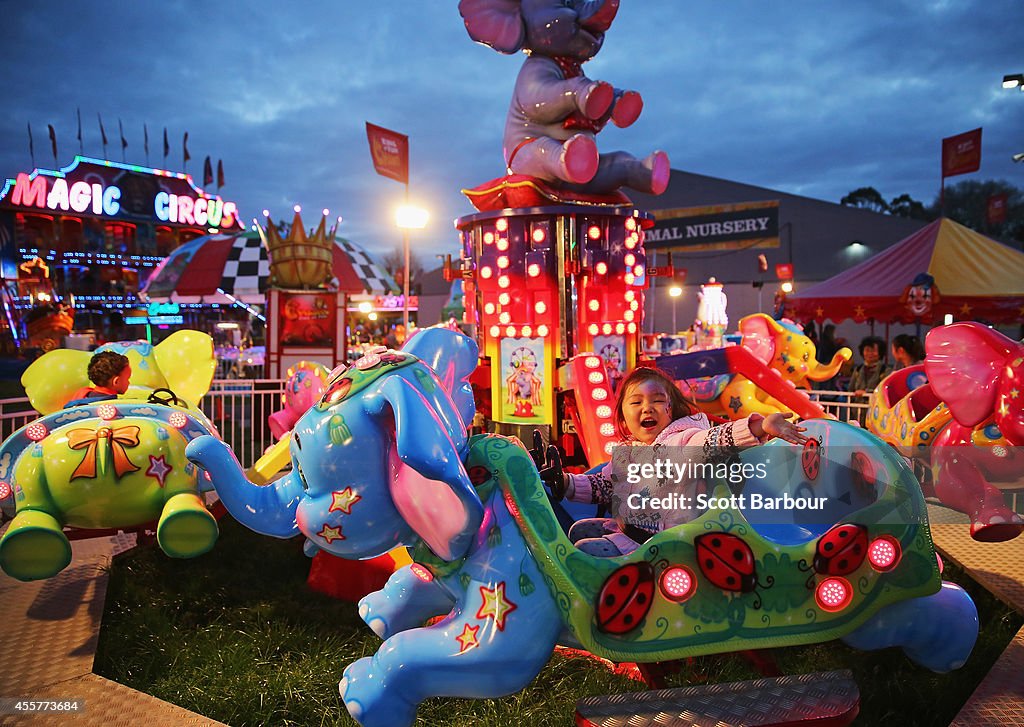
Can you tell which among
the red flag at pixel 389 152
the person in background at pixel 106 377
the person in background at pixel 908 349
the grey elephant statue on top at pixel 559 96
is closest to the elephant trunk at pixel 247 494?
the person in background at pixel 106 377

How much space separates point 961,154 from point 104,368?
1449 centimetres

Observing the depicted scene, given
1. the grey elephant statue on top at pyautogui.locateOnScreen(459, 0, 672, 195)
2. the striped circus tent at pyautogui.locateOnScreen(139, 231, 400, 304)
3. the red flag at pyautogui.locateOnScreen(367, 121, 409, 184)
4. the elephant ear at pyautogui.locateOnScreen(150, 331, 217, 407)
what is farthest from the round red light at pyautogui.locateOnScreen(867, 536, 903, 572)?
the striped circus tent at pyautogui.locateOnScreen(139, 231, 400, 304)

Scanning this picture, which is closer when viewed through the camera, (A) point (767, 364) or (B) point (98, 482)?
(B) point (98, 482)

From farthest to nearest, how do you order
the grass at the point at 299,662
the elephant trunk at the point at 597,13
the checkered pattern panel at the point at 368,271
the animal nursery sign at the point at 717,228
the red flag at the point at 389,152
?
the animal nursery sign at the point at 717,228 < the checkered pattern panel at the point at 368,271 < the red flag at the point at 389,152 < the elephant trunk at the point at 597,13 < the grass at the point at 299,662

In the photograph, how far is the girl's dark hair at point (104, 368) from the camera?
13.4 feet

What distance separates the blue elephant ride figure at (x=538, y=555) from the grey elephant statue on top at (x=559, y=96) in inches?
183

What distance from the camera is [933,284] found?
383 inches

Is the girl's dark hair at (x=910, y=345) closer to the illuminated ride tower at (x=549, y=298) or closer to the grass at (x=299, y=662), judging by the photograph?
the illuminated ride tower at (x=549, y=298)

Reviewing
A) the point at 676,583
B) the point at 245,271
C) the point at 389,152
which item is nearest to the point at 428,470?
the point at 676,583

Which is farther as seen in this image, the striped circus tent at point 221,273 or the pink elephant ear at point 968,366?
the striped circus tent at point 221,273

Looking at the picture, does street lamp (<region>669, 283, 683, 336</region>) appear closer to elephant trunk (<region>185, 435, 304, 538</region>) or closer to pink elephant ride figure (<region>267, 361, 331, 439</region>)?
pink elephant ride figure (<region>267, 361, 331, 439</region>)

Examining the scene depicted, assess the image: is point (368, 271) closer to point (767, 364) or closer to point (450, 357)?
point (767, 364)

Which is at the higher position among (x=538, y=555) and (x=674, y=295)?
(x=674, y=295)

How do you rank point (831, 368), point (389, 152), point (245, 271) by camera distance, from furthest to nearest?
point (245, 271) → point (389, 152) → point (831, 368)
